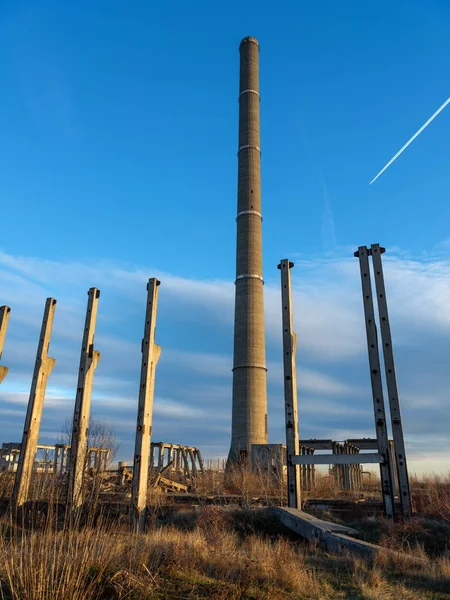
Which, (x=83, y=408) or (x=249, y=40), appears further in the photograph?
(x=249, y=40)

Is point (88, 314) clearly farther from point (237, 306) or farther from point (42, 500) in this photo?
point (237, 306)

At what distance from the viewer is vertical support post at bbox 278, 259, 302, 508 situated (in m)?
12.2

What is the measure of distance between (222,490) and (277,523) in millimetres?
7096

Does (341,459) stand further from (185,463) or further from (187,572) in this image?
(185,463)

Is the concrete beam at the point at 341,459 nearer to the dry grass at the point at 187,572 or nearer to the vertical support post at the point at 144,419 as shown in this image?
the dry grass at the point at 187,572

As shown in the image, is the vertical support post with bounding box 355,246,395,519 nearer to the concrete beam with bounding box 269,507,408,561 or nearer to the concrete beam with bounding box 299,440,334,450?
the concrete beam with bounding box 269,507,408,561

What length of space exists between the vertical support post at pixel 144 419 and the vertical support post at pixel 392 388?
19.3ft

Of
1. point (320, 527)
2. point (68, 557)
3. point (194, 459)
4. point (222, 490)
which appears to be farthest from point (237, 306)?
point (68, 557)

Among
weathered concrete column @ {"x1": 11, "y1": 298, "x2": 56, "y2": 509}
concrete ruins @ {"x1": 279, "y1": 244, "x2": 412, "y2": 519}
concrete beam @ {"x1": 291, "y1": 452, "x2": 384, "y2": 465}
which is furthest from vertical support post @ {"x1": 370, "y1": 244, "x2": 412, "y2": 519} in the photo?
weathered concrete column @ {"x1": 11, "y1": 298, "x2": 56, "y2": 509}

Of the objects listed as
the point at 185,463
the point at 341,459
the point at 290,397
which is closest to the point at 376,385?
the point at 341,459

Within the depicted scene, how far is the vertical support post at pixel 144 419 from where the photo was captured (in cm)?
1119

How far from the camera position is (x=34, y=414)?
42.2 feet

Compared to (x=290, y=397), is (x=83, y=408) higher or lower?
lower

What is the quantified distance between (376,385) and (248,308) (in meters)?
16.0
